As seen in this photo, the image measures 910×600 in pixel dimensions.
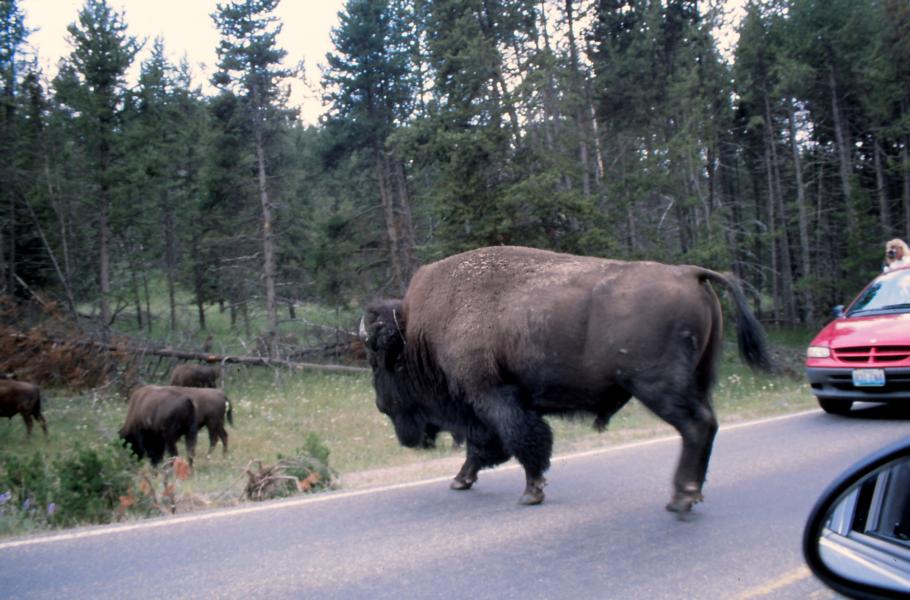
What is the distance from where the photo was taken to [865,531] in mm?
2484

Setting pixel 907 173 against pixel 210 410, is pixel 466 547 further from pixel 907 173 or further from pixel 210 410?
pixel 907 173

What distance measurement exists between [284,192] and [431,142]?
10.3m

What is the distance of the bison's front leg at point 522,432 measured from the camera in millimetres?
5652

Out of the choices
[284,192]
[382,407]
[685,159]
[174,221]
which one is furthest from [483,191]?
[174,221]

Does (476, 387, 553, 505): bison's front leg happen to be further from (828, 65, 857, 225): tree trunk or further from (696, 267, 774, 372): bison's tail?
(828, 65, 857, 225): tree trunk

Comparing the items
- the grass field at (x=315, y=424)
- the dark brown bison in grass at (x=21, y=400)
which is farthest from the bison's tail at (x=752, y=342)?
the dark brown bison in grass at (x=21, y=400)

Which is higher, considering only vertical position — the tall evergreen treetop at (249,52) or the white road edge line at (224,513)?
the tall evergreen treetop at (249,52)

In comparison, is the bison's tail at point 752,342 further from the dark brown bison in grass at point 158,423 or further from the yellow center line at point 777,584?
the dark brown bison in grass at point 158,423

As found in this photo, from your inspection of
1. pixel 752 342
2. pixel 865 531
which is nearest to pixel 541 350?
pixel 752 342

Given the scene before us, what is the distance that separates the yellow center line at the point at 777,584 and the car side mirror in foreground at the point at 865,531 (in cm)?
157

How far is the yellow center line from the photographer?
13.0 feet

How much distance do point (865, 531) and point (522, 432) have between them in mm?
3286

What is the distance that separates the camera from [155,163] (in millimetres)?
29219

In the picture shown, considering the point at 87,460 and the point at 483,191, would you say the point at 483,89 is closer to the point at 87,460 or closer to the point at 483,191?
the point at 483,191
